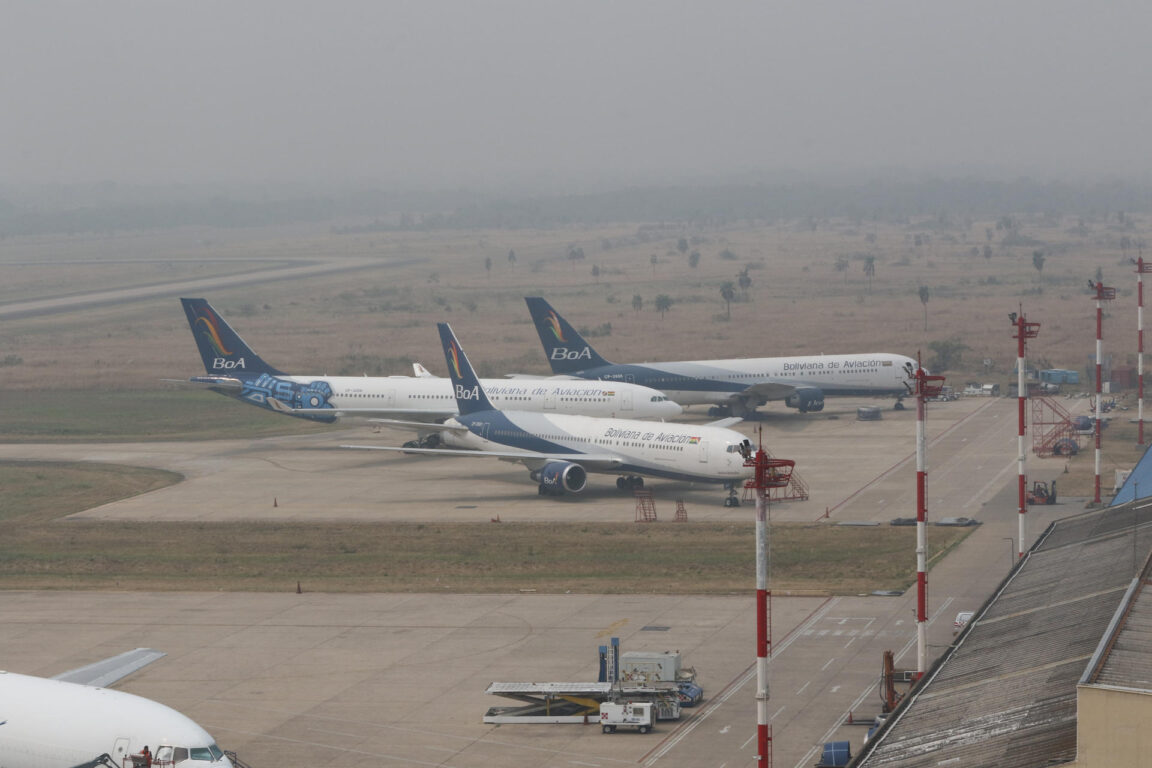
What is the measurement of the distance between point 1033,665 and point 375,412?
6514 centimetres

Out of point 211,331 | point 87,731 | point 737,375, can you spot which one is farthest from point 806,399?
point 87,731

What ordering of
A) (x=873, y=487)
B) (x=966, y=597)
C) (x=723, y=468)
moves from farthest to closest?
(x=873, y=487) < (x=723, y=468) < (x=966, y=597)

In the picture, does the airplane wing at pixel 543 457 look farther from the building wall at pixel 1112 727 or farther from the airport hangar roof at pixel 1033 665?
the building wall at pixel 1112 727

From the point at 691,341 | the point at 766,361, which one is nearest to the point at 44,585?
the point at 766,361

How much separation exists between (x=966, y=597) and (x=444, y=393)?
46.9 m

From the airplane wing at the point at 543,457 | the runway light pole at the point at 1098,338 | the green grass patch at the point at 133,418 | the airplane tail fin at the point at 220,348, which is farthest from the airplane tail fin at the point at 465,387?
the runway light pole at the point at 1098,338

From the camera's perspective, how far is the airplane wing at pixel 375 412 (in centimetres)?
9638

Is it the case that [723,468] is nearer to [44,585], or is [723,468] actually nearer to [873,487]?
[873,487]

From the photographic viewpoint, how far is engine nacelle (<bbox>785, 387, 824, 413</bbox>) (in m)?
111

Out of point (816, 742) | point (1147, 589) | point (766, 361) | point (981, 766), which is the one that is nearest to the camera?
point (981, 766)

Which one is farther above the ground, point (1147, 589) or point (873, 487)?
point (1147, 589)

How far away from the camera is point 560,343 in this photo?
113m

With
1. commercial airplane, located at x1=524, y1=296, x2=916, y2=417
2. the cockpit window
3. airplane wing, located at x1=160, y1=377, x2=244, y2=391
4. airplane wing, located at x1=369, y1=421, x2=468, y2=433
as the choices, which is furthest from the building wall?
commercial airplane, located at x1=524, y1=296, x2=916, y2=417

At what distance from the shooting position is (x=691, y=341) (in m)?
172
